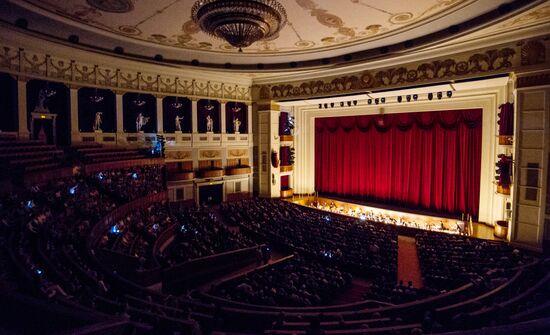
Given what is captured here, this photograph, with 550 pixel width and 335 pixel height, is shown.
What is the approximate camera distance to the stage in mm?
12289

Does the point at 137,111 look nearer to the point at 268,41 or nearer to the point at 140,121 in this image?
the point at 140,121

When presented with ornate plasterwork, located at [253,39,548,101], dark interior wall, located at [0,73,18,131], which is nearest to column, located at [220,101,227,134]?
ornate plasterwork, located at [253,39,548,101]

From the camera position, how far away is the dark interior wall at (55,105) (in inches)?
438

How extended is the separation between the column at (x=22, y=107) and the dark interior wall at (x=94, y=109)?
2.03 m

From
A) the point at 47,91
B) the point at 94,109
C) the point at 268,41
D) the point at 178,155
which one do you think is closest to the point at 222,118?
the point at 178,155

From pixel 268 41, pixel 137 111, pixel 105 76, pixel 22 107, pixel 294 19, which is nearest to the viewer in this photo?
pixel 294 19

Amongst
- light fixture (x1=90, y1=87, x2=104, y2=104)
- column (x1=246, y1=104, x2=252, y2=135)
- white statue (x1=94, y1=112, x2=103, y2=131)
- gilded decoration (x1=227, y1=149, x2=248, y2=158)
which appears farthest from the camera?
column (x1=246, y1=104, x2=252, y2=135)

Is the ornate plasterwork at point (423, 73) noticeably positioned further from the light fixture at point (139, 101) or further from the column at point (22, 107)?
the column at point (22, 107)

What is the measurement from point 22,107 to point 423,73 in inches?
538

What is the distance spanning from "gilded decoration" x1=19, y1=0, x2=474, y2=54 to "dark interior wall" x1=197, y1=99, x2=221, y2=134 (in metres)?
4.68

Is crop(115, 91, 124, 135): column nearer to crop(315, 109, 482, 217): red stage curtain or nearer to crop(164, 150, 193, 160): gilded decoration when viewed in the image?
crop(164, 150, 193, 160): gilded decoration

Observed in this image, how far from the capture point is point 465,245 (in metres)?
8.94

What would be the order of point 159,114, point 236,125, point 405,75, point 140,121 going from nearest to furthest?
point 405,75 < point 140,121 < point 159,114 < point 236,125

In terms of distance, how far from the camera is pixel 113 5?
814cm
